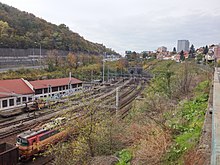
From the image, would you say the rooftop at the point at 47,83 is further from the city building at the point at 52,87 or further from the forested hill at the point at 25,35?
the forested hill at the point at 25,35

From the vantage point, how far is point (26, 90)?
66.9 ft

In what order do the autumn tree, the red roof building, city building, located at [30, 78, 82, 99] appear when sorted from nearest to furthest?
the red roof building → city building, located at [30, 78, 82, 99] → the autumn tree

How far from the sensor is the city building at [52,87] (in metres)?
21.4

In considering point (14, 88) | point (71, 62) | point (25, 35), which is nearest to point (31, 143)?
point (14, 88)

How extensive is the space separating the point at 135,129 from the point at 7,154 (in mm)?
5145

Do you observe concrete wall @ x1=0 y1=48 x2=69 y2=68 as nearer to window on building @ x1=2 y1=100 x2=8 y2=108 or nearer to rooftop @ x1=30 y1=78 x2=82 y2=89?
rooftop @ x1=30 y1=78 x2=82 y2=89

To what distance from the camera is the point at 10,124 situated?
47.5ft

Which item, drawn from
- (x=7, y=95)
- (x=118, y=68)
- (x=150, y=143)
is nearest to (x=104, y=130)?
(x=150, y=143)

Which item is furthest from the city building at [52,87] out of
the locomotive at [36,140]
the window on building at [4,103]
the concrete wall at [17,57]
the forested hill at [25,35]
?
the forested hill at [25,35]

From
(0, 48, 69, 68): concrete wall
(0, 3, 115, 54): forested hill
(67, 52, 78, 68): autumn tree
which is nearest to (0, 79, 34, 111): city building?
(0, 48, 69, 68): concrete wall

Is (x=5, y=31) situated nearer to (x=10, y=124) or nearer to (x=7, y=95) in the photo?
(x=7, y=95)

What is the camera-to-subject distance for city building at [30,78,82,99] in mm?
21378

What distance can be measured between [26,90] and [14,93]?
1.77 m

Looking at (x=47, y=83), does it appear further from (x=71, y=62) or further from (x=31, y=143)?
(x=71, y=62)
